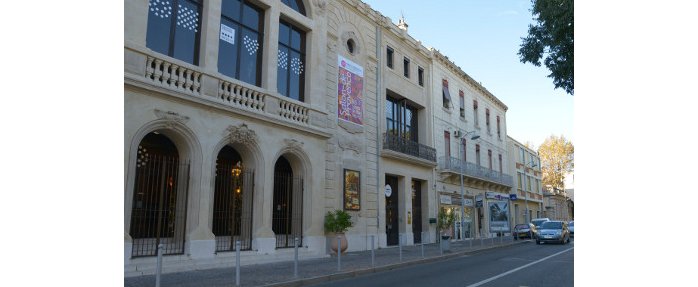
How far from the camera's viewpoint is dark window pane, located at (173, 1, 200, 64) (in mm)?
13602

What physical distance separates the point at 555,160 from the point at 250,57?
194 ft

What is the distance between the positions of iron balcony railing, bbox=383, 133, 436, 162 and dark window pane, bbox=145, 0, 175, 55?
11857 millimetres

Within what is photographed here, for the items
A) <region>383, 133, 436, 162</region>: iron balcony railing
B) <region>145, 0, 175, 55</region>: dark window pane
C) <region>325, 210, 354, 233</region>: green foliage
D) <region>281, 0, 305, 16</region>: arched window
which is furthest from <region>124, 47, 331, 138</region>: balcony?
<region>383, 133, 436, 162</region>: iron balcony railing

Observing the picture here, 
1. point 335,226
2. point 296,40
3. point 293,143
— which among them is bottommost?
point 335,226

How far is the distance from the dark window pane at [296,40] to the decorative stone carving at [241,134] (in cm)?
484

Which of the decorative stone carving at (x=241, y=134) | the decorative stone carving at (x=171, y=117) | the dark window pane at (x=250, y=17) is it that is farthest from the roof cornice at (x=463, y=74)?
the decorative stone carving at (x=171, y=117)

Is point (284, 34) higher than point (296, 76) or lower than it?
higher

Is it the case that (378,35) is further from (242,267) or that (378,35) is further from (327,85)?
(242,267)

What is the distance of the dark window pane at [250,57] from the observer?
15.6 metres

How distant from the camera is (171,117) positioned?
1228 cm

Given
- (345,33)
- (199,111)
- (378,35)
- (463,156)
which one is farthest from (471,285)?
(463,156)

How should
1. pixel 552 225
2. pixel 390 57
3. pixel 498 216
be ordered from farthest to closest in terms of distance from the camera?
pixel 552 225 → pixel 498 216 → pixel 390 57

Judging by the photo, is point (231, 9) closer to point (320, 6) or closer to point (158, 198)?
point (320, 6)

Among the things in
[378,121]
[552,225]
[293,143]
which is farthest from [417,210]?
[293,143]
